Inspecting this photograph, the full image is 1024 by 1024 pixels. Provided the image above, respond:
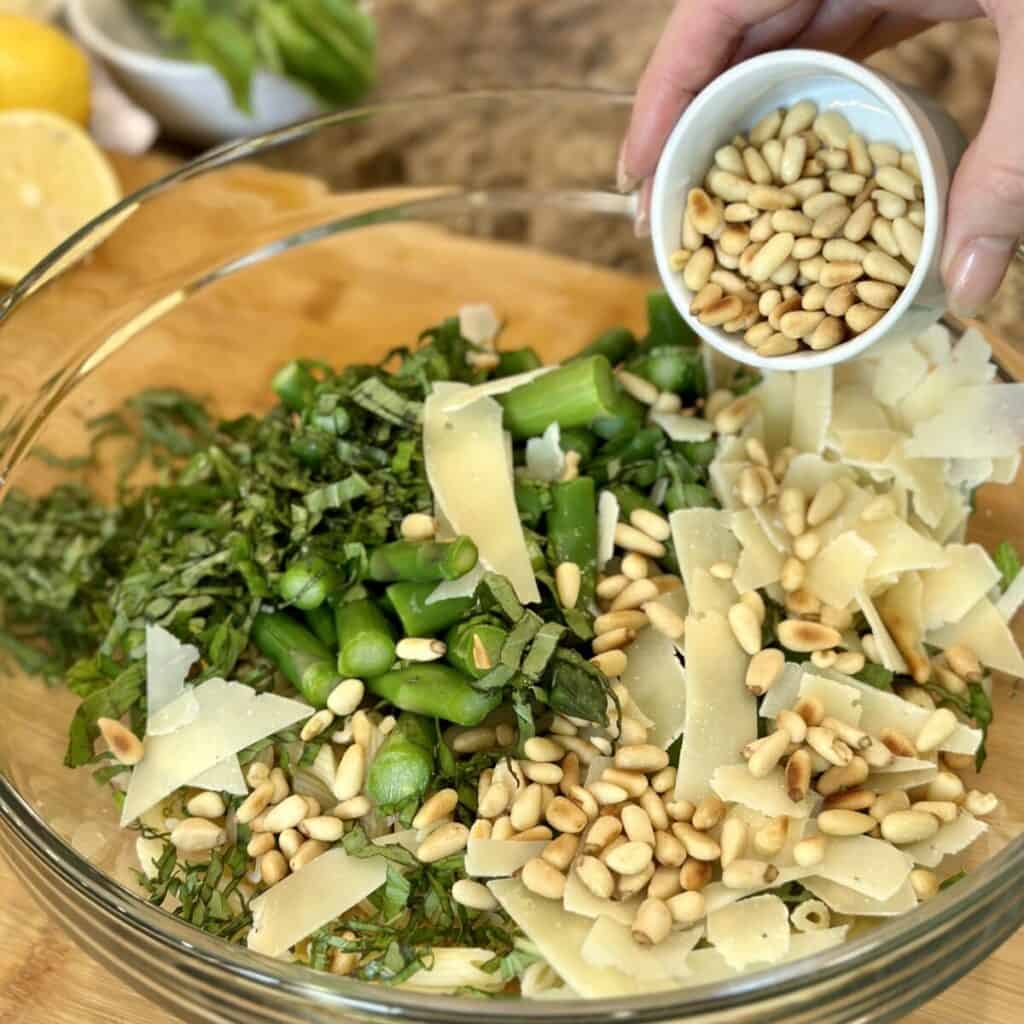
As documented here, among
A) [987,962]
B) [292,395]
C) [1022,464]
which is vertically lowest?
[987,962]

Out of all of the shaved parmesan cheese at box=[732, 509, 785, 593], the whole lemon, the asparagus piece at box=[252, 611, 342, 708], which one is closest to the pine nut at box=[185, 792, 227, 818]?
the asparagus piece at box=[252, 611, 342, 708]

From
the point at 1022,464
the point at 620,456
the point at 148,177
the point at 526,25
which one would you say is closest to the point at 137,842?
the point at 620,456

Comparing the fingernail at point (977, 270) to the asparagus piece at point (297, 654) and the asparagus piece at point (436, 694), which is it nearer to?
the asparagus piece at point (436, 694)

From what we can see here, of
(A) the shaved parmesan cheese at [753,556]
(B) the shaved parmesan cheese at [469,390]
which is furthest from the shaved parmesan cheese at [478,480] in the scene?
(A) the shaved parmesan cheese at [753,556]

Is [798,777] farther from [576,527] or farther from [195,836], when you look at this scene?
[195,836]

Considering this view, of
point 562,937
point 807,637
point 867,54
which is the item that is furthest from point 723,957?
point 867,54

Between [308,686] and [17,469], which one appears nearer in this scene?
[308,686]

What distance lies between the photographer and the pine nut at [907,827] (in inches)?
48.2

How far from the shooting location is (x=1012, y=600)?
1.47m

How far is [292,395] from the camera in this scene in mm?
1668

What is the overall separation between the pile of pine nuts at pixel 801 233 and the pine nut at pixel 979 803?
48 centimetres

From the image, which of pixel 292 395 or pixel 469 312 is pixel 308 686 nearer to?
pixel 292 395

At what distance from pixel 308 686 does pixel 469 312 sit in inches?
23.6

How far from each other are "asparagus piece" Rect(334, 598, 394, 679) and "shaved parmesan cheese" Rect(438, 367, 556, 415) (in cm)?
27
